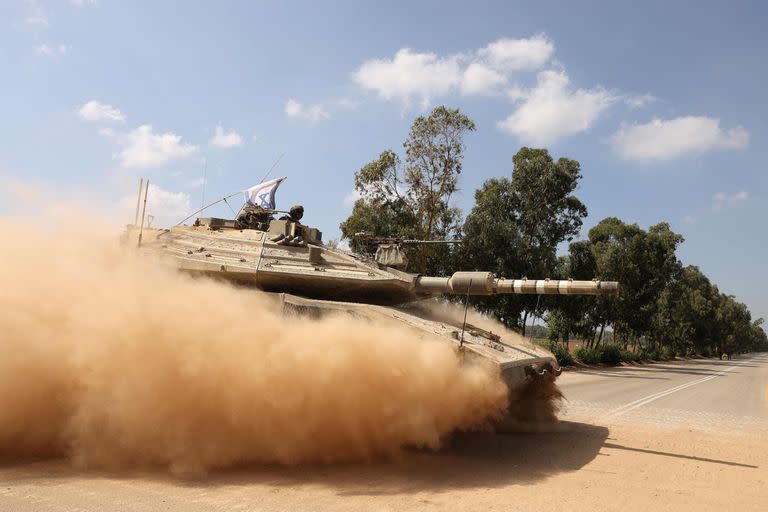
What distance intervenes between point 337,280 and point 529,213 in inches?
981

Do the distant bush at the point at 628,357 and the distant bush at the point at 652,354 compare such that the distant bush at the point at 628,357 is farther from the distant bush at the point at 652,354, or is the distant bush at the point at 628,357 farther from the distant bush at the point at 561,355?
the distant bush at the point at 561,355

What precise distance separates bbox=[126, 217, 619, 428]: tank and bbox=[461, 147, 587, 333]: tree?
69.8 feet

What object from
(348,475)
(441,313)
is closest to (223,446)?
(348,475)

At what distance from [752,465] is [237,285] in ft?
26.0

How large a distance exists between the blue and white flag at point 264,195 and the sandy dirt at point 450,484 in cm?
553

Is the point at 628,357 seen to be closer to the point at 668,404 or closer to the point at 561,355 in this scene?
the point at 561,355

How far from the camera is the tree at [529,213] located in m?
31.1

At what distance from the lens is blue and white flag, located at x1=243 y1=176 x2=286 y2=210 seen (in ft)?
37.6

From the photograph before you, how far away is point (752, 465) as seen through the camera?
8.63m

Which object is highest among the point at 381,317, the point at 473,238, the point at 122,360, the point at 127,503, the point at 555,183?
the point at 555,183

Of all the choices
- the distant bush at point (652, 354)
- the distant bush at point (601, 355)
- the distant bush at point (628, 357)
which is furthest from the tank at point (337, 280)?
the distant bush at point (652, 354)

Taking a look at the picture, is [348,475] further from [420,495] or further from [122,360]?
[122,360]

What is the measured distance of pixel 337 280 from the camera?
30.1 feet

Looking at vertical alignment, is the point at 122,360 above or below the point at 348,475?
above
